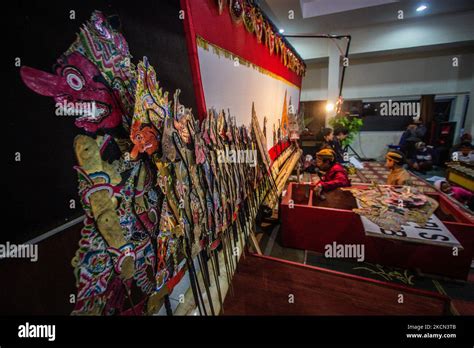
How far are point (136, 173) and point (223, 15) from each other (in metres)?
1.64

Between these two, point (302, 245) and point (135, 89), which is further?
point (302, 245)

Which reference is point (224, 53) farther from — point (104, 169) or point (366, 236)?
point (366, 236)

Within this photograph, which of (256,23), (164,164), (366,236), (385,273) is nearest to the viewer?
(164,164)

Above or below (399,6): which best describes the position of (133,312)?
below

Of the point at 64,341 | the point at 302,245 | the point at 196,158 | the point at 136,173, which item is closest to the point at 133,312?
the point at 64,341

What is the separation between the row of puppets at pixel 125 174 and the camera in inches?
30.3

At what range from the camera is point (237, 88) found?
2174 mm

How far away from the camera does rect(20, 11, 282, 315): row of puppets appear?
769 millimetres

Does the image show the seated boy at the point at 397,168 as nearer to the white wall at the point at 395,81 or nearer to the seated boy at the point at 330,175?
the seated boy at the point at 330,175

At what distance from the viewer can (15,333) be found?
0.71m

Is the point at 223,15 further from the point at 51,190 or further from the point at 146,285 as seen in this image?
the point at 146,285
